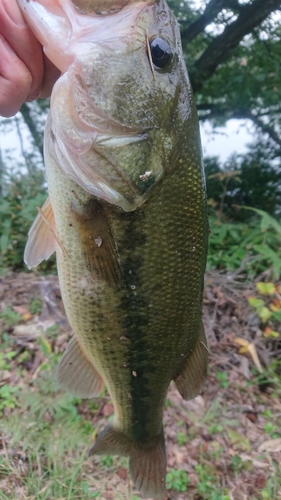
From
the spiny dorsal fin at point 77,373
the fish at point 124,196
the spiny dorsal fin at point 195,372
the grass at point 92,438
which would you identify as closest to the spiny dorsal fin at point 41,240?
the fish at point 124,196

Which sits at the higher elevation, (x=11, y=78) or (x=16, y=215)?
(x=11, y=78)

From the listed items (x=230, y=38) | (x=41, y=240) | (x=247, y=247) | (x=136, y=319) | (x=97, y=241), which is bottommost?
(x=247, y=247)

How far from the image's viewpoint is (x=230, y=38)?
5266mm

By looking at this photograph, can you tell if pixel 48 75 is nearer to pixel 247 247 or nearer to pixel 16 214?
pixel 247 247

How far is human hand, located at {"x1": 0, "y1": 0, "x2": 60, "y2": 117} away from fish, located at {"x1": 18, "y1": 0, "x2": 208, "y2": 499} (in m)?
0.08

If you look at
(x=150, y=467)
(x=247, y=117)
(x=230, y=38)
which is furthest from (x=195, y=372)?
(x=247, y=117)

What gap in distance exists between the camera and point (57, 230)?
4.16 ft

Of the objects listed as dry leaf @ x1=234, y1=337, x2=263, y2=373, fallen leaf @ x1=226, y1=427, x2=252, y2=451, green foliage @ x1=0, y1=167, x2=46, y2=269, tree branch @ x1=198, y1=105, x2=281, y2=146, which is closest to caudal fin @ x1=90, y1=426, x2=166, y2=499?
fallen leaf @ x1=226, y1=427, x2=252, y2=451

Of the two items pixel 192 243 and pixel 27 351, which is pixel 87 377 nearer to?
pixel 192 243

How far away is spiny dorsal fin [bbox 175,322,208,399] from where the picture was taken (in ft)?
5.17

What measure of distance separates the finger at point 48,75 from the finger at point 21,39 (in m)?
0.02

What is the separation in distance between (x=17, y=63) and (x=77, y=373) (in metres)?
1.18

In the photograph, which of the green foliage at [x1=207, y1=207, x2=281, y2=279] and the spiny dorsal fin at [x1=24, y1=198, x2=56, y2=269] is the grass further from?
the spiny dorsal fin at [x1=24, y1=198, x2=56, y2=269]

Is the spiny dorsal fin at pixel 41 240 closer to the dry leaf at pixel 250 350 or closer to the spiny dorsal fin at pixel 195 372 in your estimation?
the spiny dorsal fin at pixel 195 372
